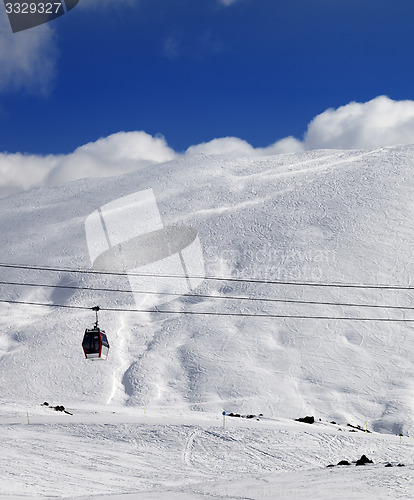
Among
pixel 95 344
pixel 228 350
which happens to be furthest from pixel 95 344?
pixel 228 350

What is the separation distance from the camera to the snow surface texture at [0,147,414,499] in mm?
29984

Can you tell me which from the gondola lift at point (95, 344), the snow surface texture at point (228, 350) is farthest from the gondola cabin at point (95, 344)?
the snow surface texture at point (228, 350)

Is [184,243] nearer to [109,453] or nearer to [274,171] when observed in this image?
[274,171]

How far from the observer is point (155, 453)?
3297cm

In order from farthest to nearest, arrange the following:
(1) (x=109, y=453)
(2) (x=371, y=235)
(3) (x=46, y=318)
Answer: (2) (x=371, y=235)
(3) (x=46, y=318)
(1) (x=109, y=453)

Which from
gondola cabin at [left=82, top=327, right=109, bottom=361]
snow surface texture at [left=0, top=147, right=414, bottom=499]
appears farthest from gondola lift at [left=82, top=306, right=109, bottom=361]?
snow surface texture at [left=0, top=147, right=414, bottom=499]

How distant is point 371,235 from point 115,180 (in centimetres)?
6831

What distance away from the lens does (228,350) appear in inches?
2739

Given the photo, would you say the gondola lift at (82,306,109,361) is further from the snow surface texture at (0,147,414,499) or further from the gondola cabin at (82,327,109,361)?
the snow surface texture at (0,147,414,499)

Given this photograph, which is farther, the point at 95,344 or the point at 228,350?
the point at 228,350

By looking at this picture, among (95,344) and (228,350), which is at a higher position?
(228,350)

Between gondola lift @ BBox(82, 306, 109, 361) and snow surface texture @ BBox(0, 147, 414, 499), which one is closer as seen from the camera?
snow surface texture @ BBox(0, 147, 414, 499)

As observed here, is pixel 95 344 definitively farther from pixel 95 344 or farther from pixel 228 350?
pixel 228 350

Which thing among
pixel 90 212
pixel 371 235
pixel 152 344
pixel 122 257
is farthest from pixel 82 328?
pixel 90 212
